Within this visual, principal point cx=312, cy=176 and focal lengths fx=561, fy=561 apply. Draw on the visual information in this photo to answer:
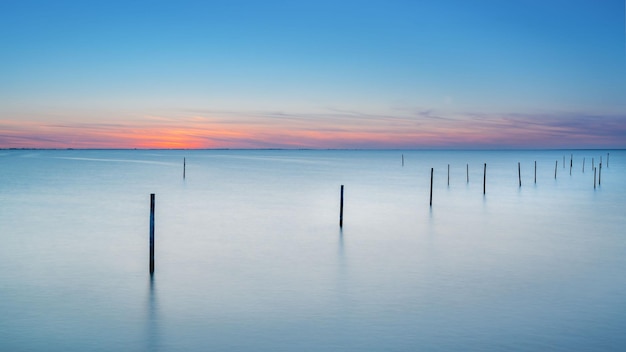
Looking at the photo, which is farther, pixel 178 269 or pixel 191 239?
pixel 191 239

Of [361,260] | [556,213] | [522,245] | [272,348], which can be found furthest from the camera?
[556,213]

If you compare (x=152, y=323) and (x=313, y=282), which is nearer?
(x=152, y=323)

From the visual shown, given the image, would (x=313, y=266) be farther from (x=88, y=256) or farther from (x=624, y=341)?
(x=624, y=341)

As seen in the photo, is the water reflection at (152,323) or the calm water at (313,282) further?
the calm water at (313,282)

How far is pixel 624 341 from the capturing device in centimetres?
875

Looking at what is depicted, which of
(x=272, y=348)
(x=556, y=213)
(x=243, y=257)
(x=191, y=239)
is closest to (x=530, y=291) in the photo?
(x=272, y=348)

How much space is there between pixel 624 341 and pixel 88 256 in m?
13.3

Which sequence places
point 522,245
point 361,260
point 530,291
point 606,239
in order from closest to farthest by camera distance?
point 530,291 → point 361,260 → point 522,245 → point 606,239

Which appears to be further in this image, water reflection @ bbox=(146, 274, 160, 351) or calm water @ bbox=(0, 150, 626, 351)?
calm water @ bbox=(0, 150, 626, 351)

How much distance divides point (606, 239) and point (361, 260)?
33.2 feet

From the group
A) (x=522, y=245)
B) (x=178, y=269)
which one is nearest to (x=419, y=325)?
(x=178, y=269)

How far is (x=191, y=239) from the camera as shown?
19109 millimetres

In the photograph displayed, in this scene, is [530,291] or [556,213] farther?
[556,213]

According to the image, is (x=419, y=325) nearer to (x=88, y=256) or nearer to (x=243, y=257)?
(x=243, y=257)
